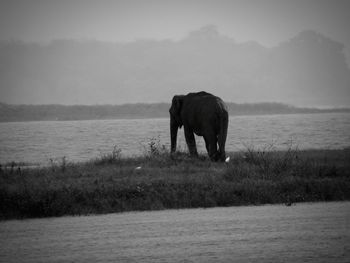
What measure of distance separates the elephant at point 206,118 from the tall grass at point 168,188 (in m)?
2.86

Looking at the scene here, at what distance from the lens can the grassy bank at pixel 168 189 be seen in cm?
1254

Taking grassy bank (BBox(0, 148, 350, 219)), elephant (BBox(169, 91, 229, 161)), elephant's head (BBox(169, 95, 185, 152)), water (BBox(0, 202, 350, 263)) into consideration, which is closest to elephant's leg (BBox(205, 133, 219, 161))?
elephant (BBox(169, 91, 229, 161))

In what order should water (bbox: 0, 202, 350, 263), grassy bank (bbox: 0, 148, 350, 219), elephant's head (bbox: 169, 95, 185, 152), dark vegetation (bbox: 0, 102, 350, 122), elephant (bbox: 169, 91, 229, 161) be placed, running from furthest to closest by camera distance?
dark vegetation (bbox: 0, 102, 350, 122) < elephant's head (bbox: 169, 95, 185, 152) < elephant (bbox: 169, 91, 229, 161) < grassy bank (bbox: 0, 148, 350, 219) < water (bbox: 0, 202, 350, 263)

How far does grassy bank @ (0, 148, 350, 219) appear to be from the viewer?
12.5 metres

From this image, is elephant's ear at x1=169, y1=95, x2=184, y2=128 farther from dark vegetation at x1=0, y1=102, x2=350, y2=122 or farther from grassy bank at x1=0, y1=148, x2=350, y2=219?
dark vegetation at x1=0, y1=102, x2=350, y2=122

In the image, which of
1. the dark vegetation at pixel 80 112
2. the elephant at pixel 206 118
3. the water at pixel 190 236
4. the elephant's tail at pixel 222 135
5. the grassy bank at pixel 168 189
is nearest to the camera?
the water at pixel 190 236

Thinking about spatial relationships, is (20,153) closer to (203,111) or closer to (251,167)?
(203,111)

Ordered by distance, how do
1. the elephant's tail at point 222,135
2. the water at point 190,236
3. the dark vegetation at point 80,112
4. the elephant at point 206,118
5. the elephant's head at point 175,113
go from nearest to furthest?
1. the water at point 190,236
2. the elephant's tail at point 222,135
3. the elephant at point 206,118
4. the elephant's head at point 175,113
5. the dark vegetation at point 80,112

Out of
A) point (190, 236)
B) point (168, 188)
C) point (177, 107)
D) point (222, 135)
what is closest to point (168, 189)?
point (168, 188)

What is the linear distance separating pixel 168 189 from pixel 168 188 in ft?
0.17

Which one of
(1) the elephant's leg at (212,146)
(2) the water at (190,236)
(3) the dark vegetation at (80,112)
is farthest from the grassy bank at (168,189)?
(3) the dark vegetation at (80,112)

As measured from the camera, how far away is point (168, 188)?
1338cm

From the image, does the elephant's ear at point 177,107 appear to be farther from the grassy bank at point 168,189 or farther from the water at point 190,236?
the water at point 190,236

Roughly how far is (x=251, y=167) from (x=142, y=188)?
3.96m
